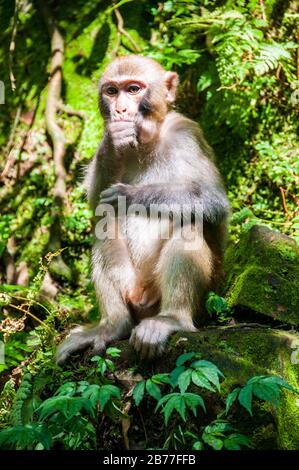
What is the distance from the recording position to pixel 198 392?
12.1ft

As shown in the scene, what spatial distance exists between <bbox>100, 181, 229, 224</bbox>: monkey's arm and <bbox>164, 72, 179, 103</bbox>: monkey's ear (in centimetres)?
99

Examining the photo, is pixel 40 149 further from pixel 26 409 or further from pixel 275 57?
pixel 26 409

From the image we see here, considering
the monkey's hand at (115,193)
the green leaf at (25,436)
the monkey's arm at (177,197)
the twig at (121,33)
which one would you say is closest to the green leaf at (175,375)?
the green leaf at (25,436)

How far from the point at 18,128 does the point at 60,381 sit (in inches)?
190

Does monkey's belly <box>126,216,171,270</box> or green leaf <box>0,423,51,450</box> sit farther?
monkey's belly <box>126,216,171,270</box>

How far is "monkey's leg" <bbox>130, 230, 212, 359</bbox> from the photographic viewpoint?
419cm

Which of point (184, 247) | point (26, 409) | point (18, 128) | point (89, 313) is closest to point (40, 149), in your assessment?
point (18, 128)

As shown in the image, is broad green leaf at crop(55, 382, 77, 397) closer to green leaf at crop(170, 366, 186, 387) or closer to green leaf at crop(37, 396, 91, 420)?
green leaf at crop(37, 396, 91, 420)

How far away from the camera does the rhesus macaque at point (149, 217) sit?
14.4 feet

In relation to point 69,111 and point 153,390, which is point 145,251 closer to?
point 153,390

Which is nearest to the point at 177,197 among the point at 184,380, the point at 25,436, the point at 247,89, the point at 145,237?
the point at 145,237

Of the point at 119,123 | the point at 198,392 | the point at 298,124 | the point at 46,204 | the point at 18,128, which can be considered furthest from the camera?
the point at 18,128

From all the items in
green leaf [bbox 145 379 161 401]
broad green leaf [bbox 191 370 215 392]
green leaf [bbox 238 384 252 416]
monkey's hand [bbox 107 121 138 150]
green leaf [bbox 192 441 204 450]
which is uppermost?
monkey's hand [bbox 107 121 138 150]

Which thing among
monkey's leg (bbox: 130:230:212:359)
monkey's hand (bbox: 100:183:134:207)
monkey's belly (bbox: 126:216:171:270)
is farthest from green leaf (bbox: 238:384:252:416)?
monkey's hand (bbox: 100:183:134:207)
